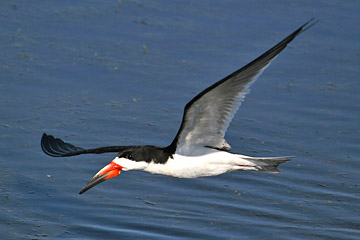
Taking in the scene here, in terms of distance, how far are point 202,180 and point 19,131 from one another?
2.51 meters

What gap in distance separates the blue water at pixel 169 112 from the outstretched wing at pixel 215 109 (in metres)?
1.01

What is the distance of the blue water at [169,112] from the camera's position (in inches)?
331

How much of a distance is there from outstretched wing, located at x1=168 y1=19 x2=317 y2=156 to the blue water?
3.32 ft

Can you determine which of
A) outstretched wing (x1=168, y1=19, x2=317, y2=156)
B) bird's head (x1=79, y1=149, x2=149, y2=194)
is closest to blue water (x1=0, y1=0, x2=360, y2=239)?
bird's head (x1=79, y1=149, x2=149, y2=194)

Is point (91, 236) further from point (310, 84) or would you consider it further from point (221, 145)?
point (310, 84)

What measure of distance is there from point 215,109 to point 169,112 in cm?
330

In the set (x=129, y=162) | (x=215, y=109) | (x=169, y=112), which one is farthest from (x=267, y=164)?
(x=169, y=112)

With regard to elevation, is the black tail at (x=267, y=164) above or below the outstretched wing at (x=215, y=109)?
below

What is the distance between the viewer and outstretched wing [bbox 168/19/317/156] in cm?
668

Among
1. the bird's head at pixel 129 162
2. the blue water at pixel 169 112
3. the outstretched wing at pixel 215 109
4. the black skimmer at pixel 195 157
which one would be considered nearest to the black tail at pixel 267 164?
the black skimmer at pixel 195 157

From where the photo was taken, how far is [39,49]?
40.2ft

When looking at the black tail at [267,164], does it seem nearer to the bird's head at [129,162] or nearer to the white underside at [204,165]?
the white underside at [204,165]

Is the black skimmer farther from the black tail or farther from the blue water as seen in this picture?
the blue water

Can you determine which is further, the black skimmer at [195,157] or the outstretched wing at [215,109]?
the black skimmer at [195,157]
